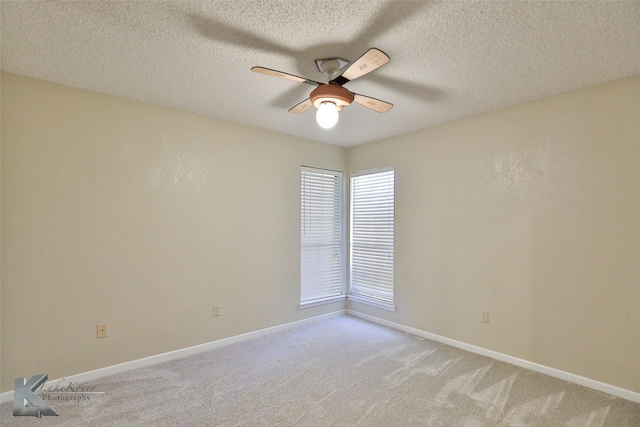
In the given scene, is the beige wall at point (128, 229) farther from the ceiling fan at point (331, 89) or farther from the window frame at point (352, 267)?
the ceiling fan at point (331, 89)

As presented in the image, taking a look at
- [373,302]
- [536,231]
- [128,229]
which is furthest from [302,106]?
[373,302]

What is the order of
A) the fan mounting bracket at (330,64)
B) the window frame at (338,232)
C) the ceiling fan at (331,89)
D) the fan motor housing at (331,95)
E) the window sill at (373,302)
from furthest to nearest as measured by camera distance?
the window frame at (338,232)
the window sill at (373,302)
the fan mounting bracket at (330,64)
the fan motor housing at (331,95)
the ceiling fan at (331,89)

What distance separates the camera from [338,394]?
2.44 meters

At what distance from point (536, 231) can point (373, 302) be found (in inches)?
85.0

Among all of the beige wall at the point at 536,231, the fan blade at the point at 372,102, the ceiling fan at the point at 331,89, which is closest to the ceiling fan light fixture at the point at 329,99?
the ceiling fan at the point at 331,89

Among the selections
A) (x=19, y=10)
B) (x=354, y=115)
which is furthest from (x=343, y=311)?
(x=19, y=10)

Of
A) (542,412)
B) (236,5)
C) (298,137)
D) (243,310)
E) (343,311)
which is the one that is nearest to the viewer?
(236,5)

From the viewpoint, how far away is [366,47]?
79.3 inches

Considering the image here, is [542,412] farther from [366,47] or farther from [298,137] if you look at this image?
[298,137]

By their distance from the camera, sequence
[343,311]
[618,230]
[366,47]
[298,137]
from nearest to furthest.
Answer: [366,47] < [618,230] < [298,137] < [343,311]

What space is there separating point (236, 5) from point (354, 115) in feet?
5.98

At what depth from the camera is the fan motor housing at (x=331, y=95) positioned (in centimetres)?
203

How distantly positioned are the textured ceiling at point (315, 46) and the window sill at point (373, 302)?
8.21ft

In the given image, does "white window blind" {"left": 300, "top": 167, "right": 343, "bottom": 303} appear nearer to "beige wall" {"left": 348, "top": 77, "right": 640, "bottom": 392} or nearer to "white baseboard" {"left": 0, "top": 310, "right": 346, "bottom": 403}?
"white baseboard" {"left": 0, "top": 310, "right": 346, "bottom": 403}
